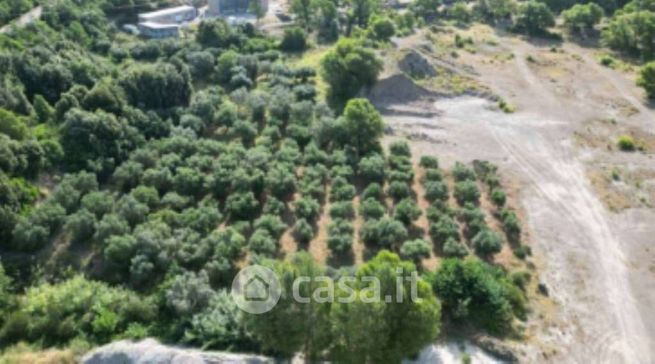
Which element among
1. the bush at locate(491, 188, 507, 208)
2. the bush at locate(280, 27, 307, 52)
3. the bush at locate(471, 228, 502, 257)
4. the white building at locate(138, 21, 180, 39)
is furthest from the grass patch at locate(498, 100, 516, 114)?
the white building at locate(138, 21, 180, 39)

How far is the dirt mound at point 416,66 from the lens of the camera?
75125 mm

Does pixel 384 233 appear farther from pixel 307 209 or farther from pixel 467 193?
pixel 467 193

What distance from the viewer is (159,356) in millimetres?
32031

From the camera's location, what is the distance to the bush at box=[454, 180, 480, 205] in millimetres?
49656

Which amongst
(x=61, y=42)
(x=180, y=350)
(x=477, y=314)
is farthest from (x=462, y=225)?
(x=61, y=42)

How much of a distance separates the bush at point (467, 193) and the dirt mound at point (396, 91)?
863 inches

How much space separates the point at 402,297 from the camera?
94.8 ft

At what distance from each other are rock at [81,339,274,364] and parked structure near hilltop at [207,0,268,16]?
85.1m

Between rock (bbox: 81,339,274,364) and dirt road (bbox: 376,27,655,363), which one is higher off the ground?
rock (bbox: 81,339,274,364)

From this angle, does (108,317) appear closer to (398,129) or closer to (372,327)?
(372,327)

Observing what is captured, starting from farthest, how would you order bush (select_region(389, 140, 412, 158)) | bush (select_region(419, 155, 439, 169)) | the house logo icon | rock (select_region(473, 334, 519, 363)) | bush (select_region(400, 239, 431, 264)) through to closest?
bush (select_region(389, 140, 412, 158))
bush (select_region(419, 155, 439, 169))
bush (select_region(400, 239, 431, 264))
rock (select_region(473, 334, 519, 363))
the house logo icon

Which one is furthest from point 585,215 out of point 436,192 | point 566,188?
point 436,192

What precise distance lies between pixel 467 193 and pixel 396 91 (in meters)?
24.7

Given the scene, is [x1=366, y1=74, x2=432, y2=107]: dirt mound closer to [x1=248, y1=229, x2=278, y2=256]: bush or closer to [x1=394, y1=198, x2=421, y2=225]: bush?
[x1=394, y1=198, x2=421, y2=225]: bush
